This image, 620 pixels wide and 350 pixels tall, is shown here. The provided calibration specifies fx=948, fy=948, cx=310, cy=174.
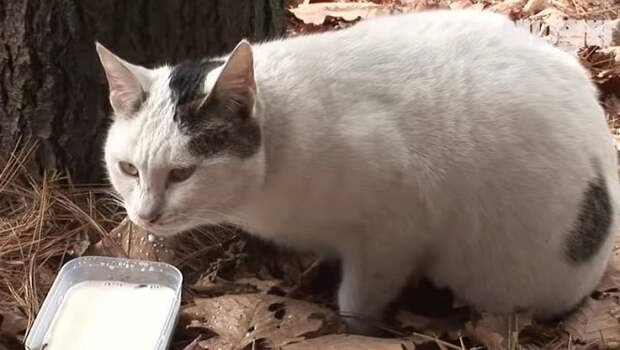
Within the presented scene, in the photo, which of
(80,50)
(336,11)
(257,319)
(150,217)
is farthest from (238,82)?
(336,11)

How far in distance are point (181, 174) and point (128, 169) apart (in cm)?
13

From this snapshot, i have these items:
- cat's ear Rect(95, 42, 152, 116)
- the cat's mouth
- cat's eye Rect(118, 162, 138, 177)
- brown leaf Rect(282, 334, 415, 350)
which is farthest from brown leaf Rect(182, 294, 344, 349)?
cat's ear Rect(95, 42, 152, 116)

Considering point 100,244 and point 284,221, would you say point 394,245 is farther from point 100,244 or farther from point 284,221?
point 100,244

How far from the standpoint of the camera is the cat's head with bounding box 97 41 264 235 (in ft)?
6.51

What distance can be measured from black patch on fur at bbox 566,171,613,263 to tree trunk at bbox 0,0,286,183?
1.03 m

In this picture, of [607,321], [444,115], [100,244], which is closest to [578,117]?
[444,115]

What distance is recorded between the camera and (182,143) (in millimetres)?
1983

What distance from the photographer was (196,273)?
8.35 ft

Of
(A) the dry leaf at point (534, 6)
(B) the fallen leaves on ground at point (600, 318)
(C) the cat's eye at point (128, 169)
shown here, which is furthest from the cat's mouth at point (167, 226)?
(A) the dry leaf at point (534, 6)

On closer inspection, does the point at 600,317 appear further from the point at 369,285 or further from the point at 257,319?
the point at 257,319

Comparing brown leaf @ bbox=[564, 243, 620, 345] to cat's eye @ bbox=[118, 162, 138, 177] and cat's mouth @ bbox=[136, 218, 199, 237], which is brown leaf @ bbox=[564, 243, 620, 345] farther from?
cat's eye @ bbox=[118, 162, 138, 177]

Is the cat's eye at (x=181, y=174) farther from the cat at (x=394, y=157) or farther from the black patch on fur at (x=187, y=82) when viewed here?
the black patch on fur at (x=187, y=82)

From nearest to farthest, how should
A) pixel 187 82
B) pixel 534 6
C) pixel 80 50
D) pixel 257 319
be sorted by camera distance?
pixel 187 82, pixel 257 319, pixel 80 50, pixel 534 6

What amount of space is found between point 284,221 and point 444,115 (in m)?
0.45
